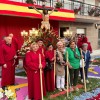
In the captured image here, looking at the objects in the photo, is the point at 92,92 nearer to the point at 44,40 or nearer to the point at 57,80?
the point at 57,80

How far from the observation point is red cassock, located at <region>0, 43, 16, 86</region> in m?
8.76

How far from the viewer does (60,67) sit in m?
8.42

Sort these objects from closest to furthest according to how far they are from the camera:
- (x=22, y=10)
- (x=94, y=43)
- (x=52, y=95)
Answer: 1. (x=52, y=95)
2. (x=22, y=10)
3. (x=94, y=43)

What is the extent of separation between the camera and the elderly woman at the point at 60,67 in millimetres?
8266

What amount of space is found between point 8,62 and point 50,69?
149 cm

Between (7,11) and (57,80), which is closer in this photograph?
(57,80)

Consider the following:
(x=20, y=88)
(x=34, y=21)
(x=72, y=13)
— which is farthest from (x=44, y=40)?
(x=72, y=13)

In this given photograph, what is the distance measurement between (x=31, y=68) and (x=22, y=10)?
866cm

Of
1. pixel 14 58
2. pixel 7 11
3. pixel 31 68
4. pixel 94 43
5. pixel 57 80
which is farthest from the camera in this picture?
pixel 94 43

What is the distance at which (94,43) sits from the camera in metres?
A: 27.3

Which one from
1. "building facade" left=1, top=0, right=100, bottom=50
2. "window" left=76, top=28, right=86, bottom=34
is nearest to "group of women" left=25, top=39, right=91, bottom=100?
"building facade" left=1, top=0, right=100, bottom=50

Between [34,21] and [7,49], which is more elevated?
[34,21]

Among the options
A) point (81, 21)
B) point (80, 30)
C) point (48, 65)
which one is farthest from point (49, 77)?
point (80, 30)

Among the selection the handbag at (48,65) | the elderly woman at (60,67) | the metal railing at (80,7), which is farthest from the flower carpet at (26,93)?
the metal railing at (80,7)
